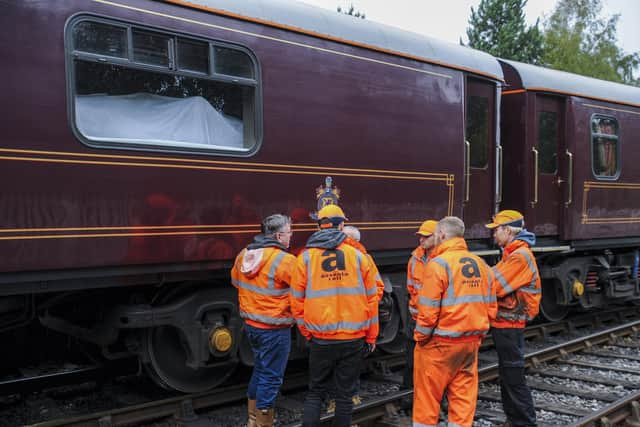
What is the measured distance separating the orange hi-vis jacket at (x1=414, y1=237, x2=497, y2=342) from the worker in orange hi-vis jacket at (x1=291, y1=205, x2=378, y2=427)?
0.40 m

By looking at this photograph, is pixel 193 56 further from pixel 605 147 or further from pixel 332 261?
pixel 605 147

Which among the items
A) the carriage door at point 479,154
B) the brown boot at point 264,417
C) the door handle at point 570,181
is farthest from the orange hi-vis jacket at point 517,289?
the door handle at point 570,181

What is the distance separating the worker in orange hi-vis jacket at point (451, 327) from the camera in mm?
4125

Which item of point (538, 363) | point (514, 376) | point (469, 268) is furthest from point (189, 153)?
point (538, 363)

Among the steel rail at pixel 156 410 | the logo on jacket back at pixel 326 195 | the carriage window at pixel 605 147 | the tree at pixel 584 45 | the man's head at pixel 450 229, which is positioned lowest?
the steel rail at pixel 156 410

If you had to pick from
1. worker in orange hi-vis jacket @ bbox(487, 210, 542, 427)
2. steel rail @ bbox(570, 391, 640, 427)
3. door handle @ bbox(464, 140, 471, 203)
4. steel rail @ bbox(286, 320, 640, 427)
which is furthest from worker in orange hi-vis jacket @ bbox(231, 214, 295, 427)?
door handle @ bbox(464, 140, 471, 203)

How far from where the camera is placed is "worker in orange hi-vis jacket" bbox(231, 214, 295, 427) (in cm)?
459

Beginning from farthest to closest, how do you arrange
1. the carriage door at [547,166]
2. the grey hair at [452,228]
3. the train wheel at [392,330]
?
1. the carriage door at [547,166]
2. the train wheel at [392,330]
3. the grey hair at [452,228]

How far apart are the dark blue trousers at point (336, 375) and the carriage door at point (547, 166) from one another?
4.93 metres

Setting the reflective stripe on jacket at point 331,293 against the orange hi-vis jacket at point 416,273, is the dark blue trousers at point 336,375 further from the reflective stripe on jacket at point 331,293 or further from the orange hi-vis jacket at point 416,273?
the orange hi-vis jacket at point 416,273

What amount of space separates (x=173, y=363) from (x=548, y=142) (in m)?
5.96

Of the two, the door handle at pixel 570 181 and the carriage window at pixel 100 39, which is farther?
the door handle at pixel 570 181

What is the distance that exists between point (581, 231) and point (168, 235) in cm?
631

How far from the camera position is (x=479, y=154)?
25.0 ft
